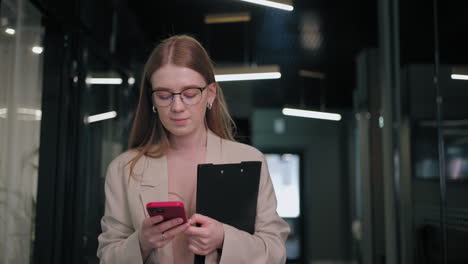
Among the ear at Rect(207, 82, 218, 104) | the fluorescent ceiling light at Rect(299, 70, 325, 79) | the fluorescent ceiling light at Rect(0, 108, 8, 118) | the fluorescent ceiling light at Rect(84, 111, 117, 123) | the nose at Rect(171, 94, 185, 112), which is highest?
the fluorescent ceiling light at Rect(299, 70, 325, 79)

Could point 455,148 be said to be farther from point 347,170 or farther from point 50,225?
point 347,170

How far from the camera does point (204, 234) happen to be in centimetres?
123

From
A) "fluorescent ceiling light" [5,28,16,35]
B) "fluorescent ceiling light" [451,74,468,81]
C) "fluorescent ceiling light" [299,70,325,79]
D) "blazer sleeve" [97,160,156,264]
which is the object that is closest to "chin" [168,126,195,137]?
"blazer sleeve" [97,160,156,264]

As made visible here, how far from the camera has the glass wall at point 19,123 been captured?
2408 millimetres

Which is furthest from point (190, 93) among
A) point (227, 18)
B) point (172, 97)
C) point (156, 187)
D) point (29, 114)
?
point (227, 18)

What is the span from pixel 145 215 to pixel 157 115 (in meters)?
0.36

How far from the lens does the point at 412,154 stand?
3.86 metres

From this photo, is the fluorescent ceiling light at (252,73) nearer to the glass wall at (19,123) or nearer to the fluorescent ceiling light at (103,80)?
the fluorescent ceiling light at (103,80)

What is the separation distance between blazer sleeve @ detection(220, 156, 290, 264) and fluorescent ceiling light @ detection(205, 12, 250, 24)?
4.67 m

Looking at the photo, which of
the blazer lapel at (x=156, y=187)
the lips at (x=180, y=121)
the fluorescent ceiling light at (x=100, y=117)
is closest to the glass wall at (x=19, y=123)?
the fluorescent ceiling light at (x=100, y=117)

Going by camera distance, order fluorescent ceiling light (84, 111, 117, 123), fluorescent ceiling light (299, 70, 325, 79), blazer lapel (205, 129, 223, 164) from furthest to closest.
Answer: fluorescent ceiling light (299, 70, 325, 79), fluorescent ceiling light (84, 111, 117, 123), blazer lapel (205, 129, 223, 164)

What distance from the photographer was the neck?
152 cm

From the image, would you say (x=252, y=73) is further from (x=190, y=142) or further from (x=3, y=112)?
(x=190, y=142)

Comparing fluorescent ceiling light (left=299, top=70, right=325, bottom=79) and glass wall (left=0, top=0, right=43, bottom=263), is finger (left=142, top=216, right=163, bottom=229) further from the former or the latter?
fluorescent ceiling light (left=299, top=70, right=325, bottom=79)
